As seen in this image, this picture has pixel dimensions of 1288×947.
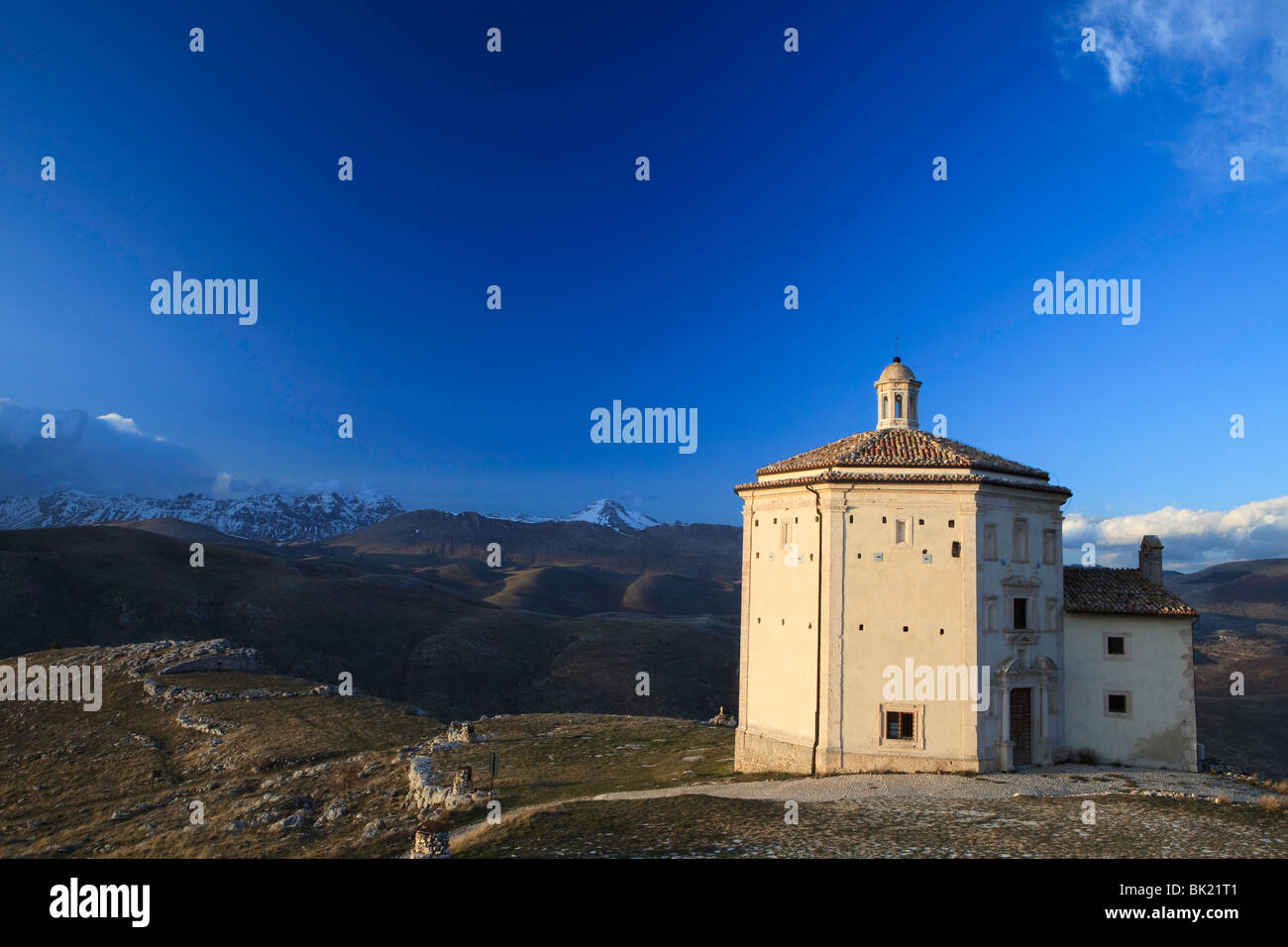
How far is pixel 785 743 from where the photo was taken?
90.8ft

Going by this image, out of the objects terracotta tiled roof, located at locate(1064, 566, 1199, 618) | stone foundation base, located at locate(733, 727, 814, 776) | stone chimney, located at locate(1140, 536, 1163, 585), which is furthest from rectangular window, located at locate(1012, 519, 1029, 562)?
stone foundation base, located at locate(733, 727, 814, 776)

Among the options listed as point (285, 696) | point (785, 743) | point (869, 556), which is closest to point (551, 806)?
point (785, 743)

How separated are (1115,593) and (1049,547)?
3614 mm

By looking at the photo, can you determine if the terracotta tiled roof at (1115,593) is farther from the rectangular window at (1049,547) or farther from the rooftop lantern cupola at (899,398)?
the rooftop lantern cupola at (899,398)

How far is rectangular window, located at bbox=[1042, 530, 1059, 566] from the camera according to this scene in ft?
95.4

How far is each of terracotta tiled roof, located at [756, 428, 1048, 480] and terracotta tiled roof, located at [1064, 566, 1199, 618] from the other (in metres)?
5.20

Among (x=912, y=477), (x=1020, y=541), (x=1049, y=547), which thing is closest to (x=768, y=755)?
(x=912, y=477)

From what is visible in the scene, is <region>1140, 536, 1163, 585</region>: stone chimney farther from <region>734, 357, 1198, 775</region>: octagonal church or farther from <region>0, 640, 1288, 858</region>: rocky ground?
<region>0, 640, 1288, 858</region>: rocky ground

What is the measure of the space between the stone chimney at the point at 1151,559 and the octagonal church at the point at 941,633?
1068mm

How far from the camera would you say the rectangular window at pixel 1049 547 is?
29078 mm

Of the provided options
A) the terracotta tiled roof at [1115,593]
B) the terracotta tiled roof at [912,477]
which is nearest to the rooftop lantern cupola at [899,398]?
the terracotta tiled roof at [912,477]
